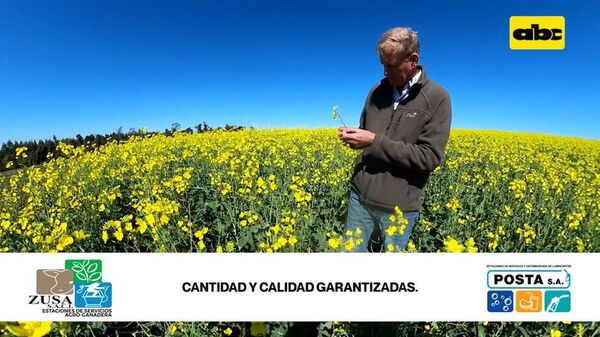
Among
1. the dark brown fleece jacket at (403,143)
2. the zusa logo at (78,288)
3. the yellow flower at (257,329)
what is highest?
the dark brown fleece jacket at (403,143)

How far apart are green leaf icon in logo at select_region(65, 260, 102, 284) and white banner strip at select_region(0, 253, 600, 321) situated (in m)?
0.05

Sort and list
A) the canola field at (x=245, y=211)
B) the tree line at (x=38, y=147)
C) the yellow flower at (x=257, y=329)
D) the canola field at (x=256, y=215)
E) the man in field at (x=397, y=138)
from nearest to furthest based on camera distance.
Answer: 1. the yellow flower at (x=257, y=329)
2. the man in field at (x=397, y=138)
3. the canola field at (x=256, y=215)
4. the canola field at (x=245, y=211)
5. the tree line at (x=38, y=147)

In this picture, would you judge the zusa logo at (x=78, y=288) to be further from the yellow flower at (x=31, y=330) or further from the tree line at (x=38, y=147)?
the tree line at (x=38, y=147)

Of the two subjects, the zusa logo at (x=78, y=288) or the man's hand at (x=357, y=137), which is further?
the man's hand at (x=357, y=137)

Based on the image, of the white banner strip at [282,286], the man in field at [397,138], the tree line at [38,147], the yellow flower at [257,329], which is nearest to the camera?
the yellow flower at [257,329]

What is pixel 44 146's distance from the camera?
38.4 feet

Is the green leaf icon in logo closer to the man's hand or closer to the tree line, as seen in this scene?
the man's hand

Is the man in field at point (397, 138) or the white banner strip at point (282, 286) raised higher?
the man in field at point (397, 138)

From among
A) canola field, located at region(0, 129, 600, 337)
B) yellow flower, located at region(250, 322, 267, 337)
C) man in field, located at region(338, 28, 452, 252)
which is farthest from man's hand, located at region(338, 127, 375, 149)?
yellow flower, located at region(250, 322, 267, 337)

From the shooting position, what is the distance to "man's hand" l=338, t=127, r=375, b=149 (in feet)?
6.79

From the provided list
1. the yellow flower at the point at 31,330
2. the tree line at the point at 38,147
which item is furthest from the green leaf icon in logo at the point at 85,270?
the tree line at the point at 38,147

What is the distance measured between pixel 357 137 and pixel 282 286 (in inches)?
34.1

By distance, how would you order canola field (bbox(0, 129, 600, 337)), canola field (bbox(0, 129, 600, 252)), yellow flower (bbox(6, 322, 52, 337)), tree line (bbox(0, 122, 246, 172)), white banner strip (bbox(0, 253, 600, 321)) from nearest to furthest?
yellow flower (bbox(6, 322, 52, 337)), white banner strip (bbox(0, 253, 600, 321)), canola field (bbox(0, 129, 600, 337)), canola field (bbox(0, 129, 600, 252)), tree line (bbox(0, 122, 246, 172))

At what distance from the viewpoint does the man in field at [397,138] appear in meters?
2.04
